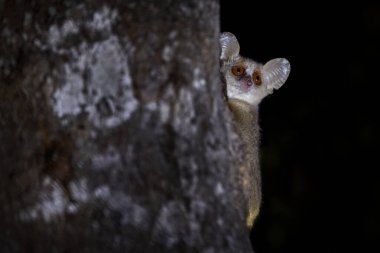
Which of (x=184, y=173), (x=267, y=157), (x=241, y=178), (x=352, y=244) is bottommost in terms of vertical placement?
(x=352, y=244)

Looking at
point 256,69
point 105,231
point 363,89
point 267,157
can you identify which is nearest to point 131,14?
point 105,231

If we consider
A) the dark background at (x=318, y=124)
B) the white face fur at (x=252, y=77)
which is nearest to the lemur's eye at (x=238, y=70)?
the white face fur at (x=252, y=77)

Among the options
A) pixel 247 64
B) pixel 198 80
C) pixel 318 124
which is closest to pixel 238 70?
pixel 247 64

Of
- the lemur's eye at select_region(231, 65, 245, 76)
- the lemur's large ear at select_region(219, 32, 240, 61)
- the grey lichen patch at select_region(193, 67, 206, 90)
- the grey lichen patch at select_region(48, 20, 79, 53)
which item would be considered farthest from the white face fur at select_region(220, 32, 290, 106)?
the grey lichen patch at select_region(48, 20, 79, 53)

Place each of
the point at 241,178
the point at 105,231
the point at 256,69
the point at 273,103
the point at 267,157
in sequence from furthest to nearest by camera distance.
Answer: the point at 273,103 → the point at 267,157 → the point at 256,69 → the point at 241,178 → the point at 105,231

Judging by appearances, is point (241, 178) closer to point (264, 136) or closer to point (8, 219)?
point (8, 219)

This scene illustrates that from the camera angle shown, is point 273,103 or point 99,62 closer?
point 99,62

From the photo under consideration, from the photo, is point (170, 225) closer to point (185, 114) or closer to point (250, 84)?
point (185, 114)
